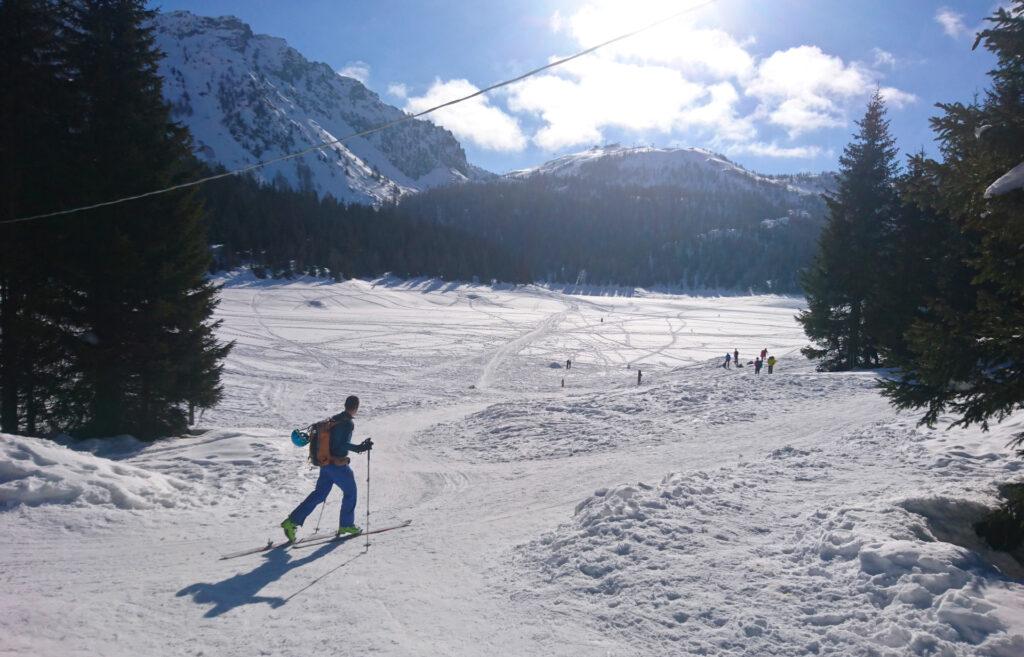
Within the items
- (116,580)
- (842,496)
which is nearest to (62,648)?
(116,580)

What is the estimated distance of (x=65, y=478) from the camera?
27.0 feet

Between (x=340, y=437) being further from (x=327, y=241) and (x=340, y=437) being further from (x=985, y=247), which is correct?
(x=327, y=241)

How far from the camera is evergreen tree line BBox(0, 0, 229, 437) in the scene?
42.1 feet

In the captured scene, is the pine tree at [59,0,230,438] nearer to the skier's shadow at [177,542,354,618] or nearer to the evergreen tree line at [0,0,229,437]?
the evergreen tree line at [0,0,229,437]

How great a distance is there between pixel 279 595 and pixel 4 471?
5.29m

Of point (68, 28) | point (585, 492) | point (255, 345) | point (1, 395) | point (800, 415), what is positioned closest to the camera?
point (585, 492)

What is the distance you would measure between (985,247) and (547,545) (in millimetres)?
6536

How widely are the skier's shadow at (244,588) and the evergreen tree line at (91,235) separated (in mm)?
9514

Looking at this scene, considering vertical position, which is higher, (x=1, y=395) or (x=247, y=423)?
(x=1, y=395)

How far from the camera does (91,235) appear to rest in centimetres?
1334

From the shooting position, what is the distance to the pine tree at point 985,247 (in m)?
6.20

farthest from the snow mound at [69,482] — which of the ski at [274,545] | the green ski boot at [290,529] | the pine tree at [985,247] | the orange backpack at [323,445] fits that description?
the pine tree at [985,247]

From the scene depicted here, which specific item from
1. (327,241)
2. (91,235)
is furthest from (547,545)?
(327,241)

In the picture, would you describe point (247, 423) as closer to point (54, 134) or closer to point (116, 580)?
point (54, 134)
